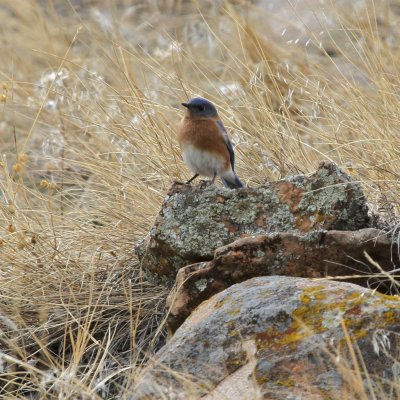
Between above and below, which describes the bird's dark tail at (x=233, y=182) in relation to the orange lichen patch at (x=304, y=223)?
below

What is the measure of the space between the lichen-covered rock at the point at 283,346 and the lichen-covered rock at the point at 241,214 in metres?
0.72

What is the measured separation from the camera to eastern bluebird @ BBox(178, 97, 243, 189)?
5383 mm

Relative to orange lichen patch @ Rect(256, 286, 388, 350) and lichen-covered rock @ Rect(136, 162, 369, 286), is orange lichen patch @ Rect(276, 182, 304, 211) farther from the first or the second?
orange lichen patch @ Rect(256, 286, 388, 350)

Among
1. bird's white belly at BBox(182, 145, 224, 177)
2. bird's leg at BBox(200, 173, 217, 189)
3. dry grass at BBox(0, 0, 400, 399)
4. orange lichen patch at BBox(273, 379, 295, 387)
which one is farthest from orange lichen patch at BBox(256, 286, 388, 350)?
bird's white belly at BBox(182, 145, 224, 177)

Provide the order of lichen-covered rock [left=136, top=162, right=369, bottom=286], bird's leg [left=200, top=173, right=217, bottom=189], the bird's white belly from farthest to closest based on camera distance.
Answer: the bird's white belly, bird's leg [left=200, top=173, right=217, bottom=189], lichen-covered rock [left=136, top=162, right=369, bottom=286]

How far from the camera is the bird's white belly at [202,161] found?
537cm

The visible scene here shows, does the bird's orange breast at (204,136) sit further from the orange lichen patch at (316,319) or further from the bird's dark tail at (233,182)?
the orange lichen patch at (316,319)

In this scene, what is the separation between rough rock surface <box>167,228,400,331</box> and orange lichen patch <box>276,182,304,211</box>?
0.31m

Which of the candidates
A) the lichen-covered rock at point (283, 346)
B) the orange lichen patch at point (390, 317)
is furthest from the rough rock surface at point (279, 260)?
the orange lichen patch at point (390, 317)

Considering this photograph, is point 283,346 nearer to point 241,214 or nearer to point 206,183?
point 241,214

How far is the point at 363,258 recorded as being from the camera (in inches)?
162

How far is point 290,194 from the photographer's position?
443cm

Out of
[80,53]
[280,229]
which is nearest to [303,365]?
[280,229]

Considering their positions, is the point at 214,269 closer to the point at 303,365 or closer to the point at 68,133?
the point at 303,365
